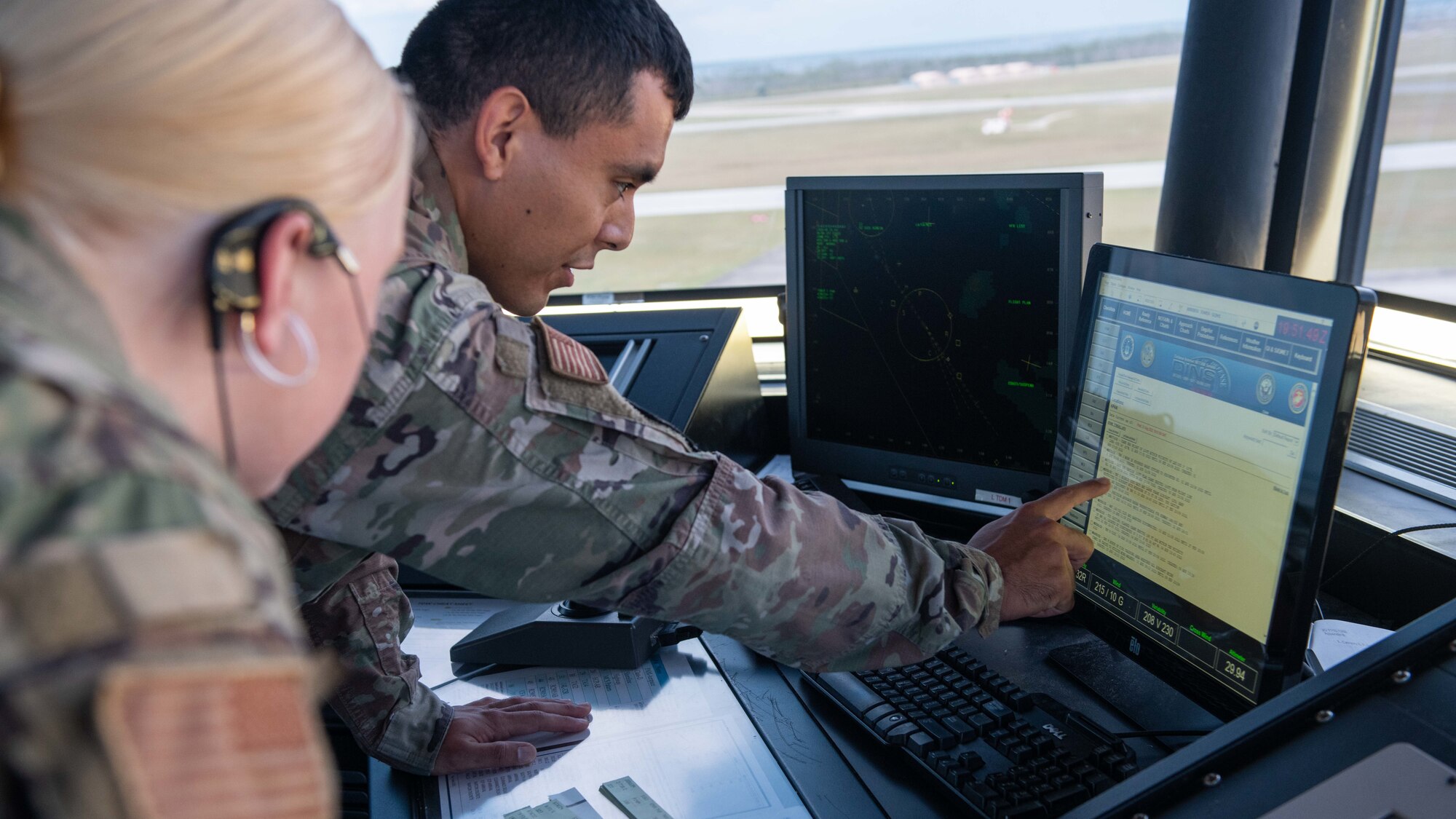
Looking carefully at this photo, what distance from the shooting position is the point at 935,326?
1490mm

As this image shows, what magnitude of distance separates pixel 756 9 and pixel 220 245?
2634 mm

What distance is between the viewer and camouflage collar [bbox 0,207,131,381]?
1.13ft

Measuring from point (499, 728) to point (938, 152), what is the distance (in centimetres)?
348

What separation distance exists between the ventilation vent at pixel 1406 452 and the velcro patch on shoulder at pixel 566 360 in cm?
108

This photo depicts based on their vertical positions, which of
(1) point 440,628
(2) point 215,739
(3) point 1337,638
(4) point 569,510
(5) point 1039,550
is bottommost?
(1) point 440,628

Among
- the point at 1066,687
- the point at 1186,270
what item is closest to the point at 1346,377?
the point at 1186,270

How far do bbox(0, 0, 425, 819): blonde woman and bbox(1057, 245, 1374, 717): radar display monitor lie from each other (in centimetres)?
74

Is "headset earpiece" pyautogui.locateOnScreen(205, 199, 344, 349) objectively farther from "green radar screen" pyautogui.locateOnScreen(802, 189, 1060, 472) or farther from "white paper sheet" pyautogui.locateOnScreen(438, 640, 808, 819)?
"green radar screen" pyautogui.locateOnScreen(802, 189, 1060, 472)

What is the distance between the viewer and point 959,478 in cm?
152

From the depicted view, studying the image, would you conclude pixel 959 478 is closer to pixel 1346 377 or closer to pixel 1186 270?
pixel 1186 270

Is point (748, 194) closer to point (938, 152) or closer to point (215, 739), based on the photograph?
point (938, 152)

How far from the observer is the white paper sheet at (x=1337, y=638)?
106 centimetres

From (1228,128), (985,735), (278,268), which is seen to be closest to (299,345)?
(278,268)

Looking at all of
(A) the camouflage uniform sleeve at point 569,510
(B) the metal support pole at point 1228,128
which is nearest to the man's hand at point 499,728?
(A) the camouflage uniform sleeve at point 569,510
